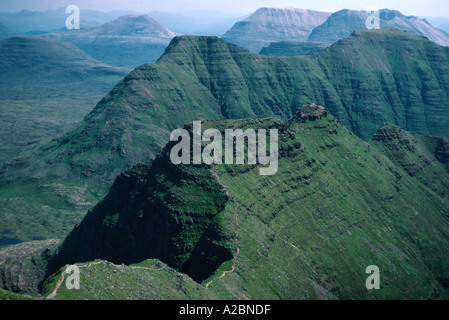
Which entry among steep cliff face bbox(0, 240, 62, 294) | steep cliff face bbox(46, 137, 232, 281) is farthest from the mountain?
steep cliff face bbox(0, 240, 62, 294)

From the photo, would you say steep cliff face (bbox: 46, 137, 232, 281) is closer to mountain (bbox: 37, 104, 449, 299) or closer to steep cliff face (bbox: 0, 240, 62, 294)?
mountain (bbox: 37, 104, 449, 299)

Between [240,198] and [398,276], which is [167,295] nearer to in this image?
[240,198]

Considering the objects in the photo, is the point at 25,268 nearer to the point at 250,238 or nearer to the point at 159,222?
the point at 159,222

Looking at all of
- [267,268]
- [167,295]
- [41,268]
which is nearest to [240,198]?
[267,268]

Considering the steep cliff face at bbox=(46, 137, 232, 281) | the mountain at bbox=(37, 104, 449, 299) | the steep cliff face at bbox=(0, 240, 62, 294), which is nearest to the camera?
the mountain at bbox=(37, 104, 449, 299)

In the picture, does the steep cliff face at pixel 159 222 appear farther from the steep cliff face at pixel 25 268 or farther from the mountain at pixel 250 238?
the steep cliff face at pixel 25 268

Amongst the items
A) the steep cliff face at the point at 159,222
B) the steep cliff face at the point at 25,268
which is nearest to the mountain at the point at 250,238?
the steep cliff face at the point at 159,222

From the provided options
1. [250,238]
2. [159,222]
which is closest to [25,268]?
[159,222]

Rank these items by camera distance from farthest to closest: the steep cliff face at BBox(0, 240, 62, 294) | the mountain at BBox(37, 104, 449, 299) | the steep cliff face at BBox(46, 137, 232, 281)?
the steep cliff face at BBox(0, 240, 62, 294) < the steep cliff face at BBox(46, 137, 232, 281) < the mountain at BBox(37, 104, 449, 299)

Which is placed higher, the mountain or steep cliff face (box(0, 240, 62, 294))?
the mountain
